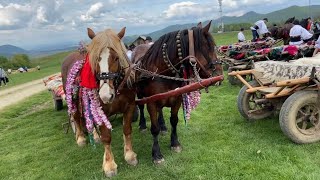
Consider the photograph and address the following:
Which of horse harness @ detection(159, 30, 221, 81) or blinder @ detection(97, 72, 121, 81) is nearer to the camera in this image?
blinder @ detection(97, 72, 121, 81)

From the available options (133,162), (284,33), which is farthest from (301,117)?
(284,33)

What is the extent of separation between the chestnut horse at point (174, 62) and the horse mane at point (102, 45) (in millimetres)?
724

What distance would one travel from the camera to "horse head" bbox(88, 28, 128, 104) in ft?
13.3

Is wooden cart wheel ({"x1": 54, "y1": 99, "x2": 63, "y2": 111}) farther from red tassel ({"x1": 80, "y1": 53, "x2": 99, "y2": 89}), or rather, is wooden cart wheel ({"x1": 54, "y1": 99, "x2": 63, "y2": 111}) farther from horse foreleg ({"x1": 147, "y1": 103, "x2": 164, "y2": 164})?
red tassel ({"x1": 80, "y1": 53, "x2": 99, "y2": 89})

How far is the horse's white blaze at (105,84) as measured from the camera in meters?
4.03

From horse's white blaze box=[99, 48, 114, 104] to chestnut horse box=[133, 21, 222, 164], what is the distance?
903 millimetres

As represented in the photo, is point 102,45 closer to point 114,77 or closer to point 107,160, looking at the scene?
point 114,77

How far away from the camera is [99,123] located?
463 cm

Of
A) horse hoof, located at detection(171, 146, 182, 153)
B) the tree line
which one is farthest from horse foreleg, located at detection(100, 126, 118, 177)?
the tree line

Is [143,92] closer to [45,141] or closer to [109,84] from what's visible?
[109,84]

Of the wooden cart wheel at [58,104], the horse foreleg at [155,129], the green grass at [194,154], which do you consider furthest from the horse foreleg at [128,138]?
the wooden cart wheel at [58,104]

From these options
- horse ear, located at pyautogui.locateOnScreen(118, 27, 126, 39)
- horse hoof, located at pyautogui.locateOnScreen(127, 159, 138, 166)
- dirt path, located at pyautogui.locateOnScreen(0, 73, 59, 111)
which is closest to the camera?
horse ear, located at pyautogui.locateOnScreen(118, 27, 126, 39)

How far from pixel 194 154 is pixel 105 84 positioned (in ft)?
6.44

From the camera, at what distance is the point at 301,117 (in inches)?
207
